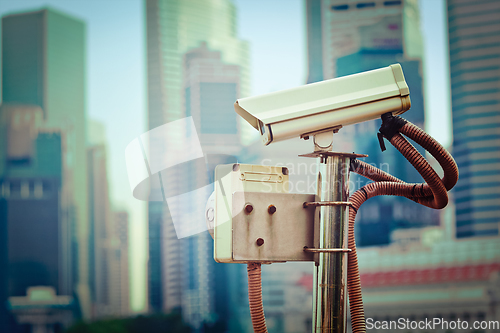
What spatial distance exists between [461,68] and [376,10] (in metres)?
17.4

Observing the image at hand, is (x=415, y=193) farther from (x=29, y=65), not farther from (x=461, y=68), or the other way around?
(x=29, y=65)

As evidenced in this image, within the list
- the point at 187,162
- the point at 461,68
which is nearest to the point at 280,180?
the point at 187,162

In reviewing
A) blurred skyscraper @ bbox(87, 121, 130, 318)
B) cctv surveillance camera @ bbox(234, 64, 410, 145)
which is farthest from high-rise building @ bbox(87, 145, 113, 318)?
cctv surveillance camera @ bbox(234, 64, 410, 145)

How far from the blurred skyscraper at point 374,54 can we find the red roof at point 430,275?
24.5 ft

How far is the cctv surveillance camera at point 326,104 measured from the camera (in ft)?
6.23

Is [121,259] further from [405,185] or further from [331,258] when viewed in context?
[331,258]

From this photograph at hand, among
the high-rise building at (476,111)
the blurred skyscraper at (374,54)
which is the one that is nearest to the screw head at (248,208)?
the high-rise building at (476,111)

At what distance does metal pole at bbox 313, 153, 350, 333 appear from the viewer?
1914 mm

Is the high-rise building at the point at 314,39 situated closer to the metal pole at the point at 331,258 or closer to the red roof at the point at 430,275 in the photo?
the red roof at the point at 430,275

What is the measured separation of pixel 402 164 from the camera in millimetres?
82500

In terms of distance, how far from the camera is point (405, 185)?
84.5 inches

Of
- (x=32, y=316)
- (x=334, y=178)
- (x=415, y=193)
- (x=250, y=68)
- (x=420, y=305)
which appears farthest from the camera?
(x=250, y=68)

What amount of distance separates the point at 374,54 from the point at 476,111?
18.5 m

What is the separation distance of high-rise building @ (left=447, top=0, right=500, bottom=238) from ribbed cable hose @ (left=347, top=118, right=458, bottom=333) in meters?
82.1
